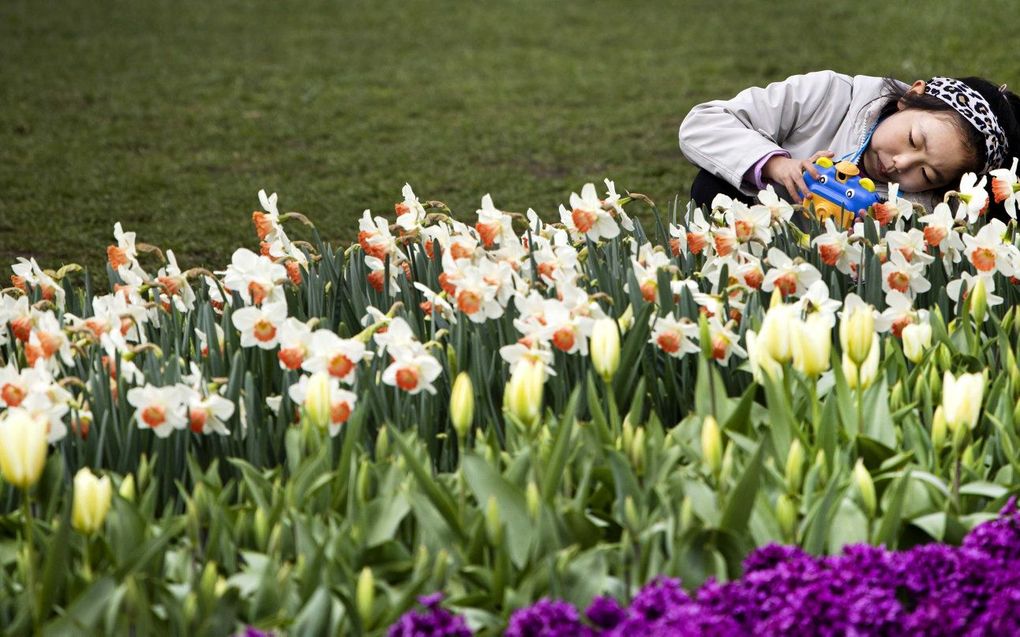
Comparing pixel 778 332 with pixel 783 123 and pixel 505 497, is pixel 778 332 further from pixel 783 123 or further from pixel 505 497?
pixel 783 123

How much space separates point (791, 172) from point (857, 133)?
1.20 ft

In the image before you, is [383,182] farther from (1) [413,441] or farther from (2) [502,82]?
(1) [413,441]

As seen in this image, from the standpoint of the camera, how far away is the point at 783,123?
372 cm

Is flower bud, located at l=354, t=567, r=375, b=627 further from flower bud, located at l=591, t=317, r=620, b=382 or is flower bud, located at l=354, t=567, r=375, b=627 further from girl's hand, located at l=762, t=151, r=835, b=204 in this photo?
girl's hand, located at l=762, t=151, r=835, b=204

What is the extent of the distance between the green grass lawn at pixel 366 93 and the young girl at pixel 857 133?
1.78 metres

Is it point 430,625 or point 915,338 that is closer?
point 430,625

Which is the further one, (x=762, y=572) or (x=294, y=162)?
(x=294, y=162)

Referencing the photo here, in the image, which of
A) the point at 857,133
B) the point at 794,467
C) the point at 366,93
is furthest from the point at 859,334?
the point at 366,93

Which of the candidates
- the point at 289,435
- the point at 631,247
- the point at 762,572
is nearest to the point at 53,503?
the point at 289,435

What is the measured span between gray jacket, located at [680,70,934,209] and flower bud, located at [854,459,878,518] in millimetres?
1754

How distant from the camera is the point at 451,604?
1.68 m

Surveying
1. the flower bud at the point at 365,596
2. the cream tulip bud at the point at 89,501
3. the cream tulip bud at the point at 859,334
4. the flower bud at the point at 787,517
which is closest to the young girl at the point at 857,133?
the cream tulip bud at the point at 859,334

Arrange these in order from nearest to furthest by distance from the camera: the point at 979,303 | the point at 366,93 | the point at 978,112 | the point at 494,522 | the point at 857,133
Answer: the point at 494,522 < the point at 979,303 < the point at 978,112 < the point at 857,133 < the point at 366,93

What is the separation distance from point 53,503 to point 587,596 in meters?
0.80
